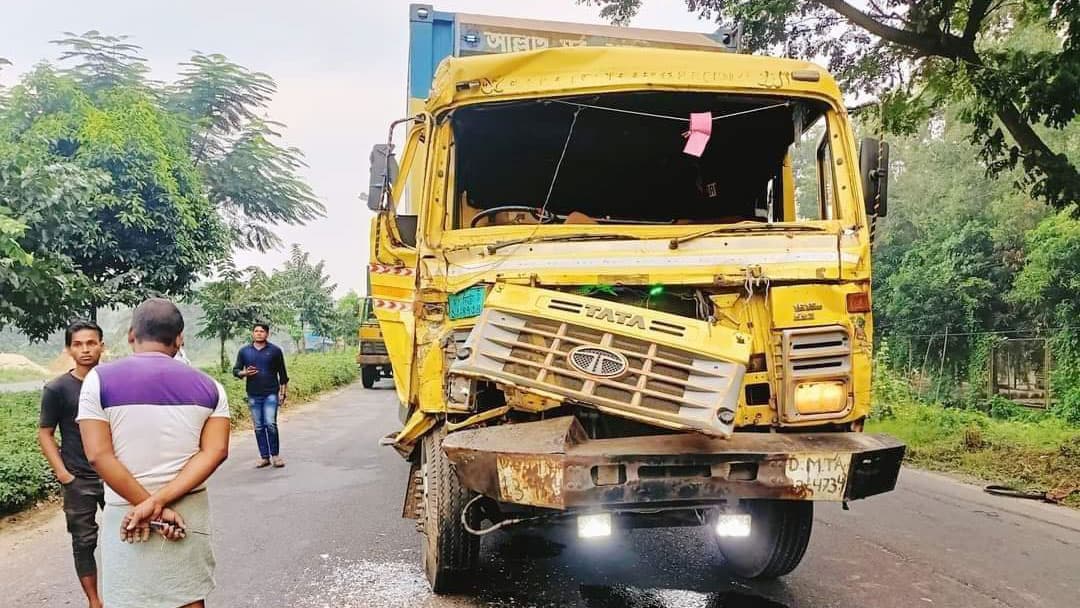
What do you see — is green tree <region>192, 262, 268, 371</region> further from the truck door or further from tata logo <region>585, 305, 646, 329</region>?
tata logo <region>585, 305, 646, 329</region>

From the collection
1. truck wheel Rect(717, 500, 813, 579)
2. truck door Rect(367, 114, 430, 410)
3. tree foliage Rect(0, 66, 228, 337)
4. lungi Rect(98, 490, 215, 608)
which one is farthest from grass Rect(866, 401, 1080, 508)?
tree foliage Rect(0, 66, 228, 337)

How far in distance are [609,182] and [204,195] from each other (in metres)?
12.5

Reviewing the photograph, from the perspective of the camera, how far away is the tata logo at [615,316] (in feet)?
10.9

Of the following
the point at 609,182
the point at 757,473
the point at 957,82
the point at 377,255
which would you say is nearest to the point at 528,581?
the point at 757,473

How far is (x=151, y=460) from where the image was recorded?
8.47 feet

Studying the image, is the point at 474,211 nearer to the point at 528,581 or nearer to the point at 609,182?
the point at 609,182

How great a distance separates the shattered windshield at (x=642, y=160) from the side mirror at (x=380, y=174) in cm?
37

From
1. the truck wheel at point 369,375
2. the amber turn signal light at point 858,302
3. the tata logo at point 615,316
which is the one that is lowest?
the truck wheel at point 369,375

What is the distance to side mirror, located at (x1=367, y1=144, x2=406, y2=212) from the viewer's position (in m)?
4.41

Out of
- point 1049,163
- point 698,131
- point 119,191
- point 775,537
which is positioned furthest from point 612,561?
point 119,191

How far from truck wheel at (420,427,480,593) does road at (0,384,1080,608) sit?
177 millimetres

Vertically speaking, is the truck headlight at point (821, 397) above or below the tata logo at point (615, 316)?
below

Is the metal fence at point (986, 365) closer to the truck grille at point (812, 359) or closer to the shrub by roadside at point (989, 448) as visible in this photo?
the shrub by roadside at point (989, 448)

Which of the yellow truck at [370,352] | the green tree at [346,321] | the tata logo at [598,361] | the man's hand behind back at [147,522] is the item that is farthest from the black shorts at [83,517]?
the green tree at [346,321]
